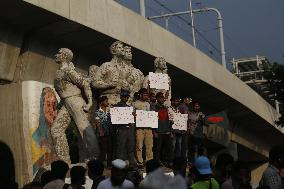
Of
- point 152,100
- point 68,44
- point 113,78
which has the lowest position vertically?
point 152,100

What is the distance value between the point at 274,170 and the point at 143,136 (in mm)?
5039

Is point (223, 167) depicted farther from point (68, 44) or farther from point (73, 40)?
point (68, 44)

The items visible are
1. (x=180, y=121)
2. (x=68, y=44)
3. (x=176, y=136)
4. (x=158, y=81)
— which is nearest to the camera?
(x=158, y=81)

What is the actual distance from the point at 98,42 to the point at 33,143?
180 inches

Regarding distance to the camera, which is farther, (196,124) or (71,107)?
(196,124)

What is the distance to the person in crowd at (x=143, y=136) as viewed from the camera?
12.6 metres

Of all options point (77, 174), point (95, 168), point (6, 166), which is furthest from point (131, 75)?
point (77, 174)

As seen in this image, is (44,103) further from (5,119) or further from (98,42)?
(98,42)

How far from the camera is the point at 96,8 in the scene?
1551cm

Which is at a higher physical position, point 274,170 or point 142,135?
point 142,135

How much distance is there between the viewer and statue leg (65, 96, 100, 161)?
12352mm

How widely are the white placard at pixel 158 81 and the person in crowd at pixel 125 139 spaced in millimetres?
1555

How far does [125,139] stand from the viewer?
12.0 metres

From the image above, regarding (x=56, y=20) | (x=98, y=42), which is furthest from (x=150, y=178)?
(x=98, y=42)
